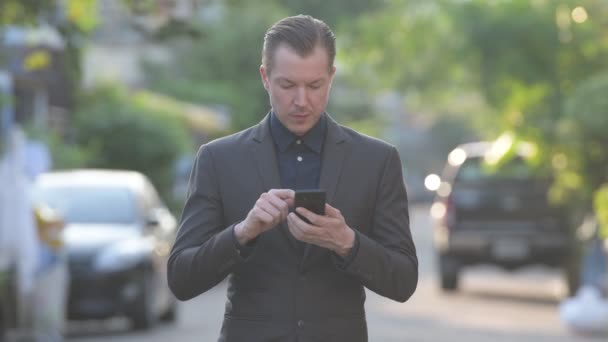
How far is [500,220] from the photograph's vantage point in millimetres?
20906

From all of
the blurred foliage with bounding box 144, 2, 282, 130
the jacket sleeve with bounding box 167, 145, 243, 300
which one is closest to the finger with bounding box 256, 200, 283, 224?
the jacket sleeve with bounding box 167, 145, 243, 300

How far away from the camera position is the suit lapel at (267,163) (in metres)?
4.42

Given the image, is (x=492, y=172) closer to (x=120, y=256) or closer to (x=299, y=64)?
(x=120, y=256)

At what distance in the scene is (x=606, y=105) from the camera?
1684cm

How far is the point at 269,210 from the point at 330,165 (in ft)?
1.41

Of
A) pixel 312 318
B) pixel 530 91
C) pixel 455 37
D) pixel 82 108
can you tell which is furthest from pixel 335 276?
pixel 82 108

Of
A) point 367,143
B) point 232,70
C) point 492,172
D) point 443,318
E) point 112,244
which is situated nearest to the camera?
point 367,143

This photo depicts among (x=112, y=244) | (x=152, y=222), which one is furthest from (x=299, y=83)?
(x=152, y=222)

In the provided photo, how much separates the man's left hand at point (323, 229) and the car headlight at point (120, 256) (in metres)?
11.8

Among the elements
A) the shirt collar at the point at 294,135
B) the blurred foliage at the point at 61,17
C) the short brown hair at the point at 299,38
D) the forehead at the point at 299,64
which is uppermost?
the blurred foliage at the point at 61,17

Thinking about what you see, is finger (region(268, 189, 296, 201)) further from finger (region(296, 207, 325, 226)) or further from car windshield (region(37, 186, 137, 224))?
car windshield (region(37, 186, 137, 224))

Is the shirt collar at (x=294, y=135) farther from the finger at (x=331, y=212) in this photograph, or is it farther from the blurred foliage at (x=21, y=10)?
the blurred foliage at (x=21, y=10)

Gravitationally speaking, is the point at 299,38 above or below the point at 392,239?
above

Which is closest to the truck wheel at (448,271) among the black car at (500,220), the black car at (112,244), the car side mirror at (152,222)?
the black car at (500,220)
